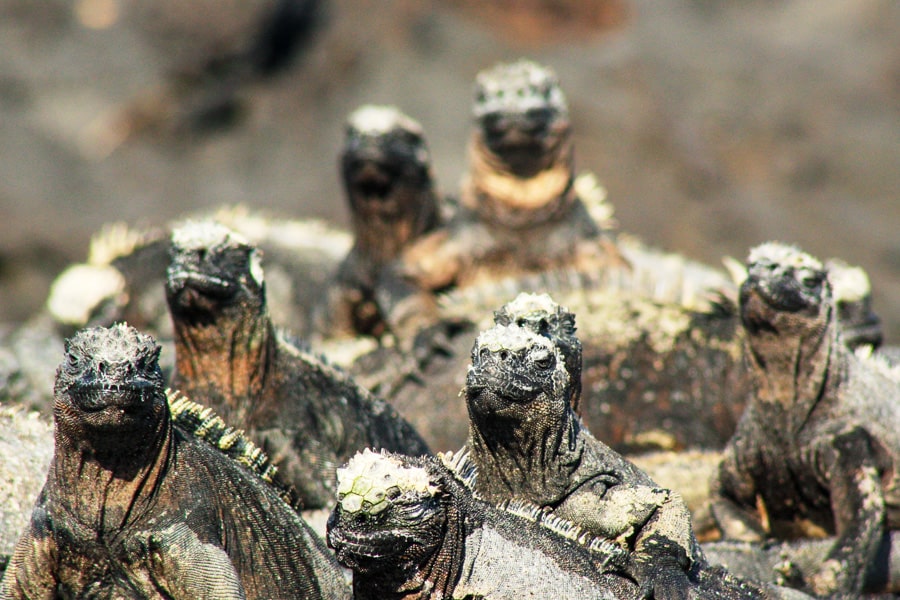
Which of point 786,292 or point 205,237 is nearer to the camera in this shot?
point 205,237

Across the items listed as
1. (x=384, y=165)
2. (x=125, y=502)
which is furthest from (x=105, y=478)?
(x=384, y=165)

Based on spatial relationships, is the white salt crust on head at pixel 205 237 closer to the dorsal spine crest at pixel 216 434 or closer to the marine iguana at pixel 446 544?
the dorsal spine crest at pixel 216 434

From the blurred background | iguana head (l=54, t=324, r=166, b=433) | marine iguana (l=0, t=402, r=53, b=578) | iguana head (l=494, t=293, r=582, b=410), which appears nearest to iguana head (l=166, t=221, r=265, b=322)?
marine iguana (l=0, t=402, r=53, b=578)

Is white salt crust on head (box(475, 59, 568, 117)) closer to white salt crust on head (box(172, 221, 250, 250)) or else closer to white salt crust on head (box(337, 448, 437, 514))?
white salt crust on head (box(172, 221, 250, 250))

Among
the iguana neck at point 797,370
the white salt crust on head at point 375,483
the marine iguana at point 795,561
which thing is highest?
→ the iguana neck at point 797,370

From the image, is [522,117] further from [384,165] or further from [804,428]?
[804,428]

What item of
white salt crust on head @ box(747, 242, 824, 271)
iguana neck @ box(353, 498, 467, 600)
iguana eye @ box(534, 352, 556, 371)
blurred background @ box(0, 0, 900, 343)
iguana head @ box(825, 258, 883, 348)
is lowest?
iguana neck @ box(353, 498, 467, 600)

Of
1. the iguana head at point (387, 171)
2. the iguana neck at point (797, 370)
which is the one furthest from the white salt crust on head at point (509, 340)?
the iguana head at point (387, 171)
